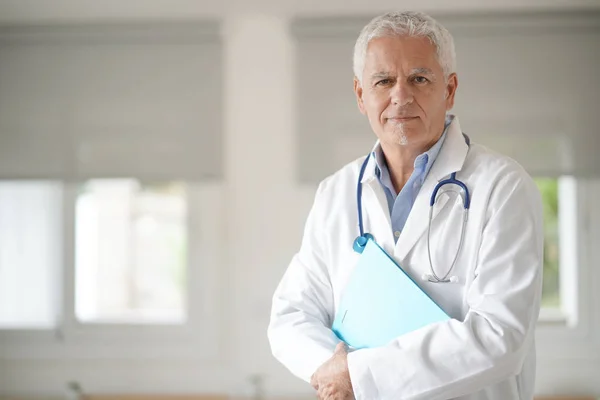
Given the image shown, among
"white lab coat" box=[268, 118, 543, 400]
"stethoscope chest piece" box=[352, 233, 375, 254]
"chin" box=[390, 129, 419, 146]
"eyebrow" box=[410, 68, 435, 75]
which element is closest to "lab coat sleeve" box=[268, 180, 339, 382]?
"white lab coat" box=[268, 118, 543, 400]

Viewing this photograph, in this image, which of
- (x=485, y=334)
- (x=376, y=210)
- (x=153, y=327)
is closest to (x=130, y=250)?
(x=153, y=327)

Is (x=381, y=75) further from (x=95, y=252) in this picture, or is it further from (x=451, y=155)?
(x=95, y=252)

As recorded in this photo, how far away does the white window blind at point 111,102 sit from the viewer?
2.75m

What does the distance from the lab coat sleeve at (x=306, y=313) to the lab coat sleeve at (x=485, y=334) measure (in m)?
0.14

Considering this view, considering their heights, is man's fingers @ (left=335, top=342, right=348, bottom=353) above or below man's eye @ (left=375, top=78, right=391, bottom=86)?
below

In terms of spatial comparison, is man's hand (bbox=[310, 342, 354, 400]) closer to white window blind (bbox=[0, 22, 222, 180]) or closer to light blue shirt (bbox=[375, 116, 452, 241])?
light blue shirt (bbox=[375, 116, 452, 241])

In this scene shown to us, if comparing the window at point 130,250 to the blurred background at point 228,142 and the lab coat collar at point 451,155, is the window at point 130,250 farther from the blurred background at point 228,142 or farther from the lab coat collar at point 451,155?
the lab coat collar at point 451,155

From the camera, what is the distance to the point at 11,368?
2.85 metres

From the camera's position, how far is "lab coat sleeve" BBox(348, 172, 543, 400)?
1.09m

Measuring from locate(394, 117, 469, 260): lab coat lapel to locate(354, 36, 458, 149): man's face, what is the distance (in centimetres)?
4

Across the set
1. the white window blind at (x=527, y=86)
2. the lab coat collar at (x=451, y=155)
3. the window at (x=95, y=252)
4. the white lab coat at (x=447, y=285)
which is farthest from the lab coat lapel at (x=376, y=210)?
the window at (x=95, y=252)

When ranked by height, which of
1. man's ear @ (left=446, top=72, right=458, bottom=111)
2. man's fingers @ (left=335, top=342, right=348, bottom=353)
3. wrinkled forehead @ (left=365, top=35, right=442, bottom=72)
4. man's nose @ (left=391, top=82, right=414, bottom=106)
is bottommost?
man's fingers @ (left=335, top=342, right=348, bottom=353)

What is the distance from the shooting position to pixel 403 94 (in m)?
1.24

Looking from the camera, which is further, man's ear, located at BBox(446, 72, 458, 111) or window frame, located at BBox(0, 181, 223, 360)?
window frame, located at BBox(0, 181, 223, 360)
